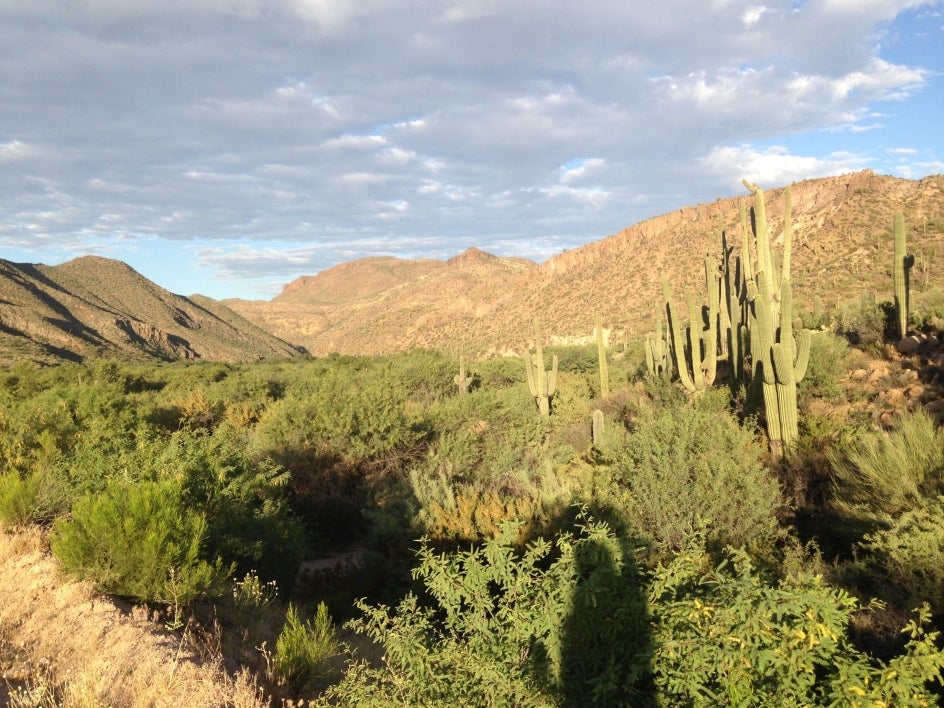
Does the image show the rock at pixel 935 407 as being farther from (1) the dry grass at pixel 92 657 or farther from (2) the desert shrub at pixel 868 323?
(1) the dry grass at pixel 92 657

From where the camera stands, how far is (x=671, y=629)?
12.4ft

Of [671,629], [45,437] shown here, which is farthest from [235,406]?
[671,629]

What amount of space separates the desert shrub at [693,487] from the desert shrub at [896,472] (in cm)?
96

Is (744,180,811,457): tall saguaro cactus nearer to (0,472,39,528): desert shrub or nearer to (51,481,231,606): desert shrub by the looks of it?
(51,481,231,606): desert shrub

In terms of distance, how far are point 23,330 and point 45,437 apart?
53.3m

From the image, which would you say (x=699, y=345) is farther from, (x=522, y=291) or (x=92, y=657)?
(x=522, y=291)

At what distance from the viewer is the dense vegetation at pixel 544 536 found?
373 centimetres

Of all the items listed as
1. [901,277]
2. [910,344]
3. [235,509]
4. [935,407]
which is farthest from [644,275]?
[235,509]

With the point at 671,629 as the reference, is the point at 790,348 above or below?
above

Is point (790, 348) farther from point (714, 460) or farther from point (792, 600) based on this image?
point (792, 600)

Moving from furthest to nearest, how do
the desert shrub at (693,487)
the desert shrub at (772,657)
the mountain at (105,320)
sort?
the mountain at (105,320) < the desert shrub at (693,487) < the desert shrub at (772,657)

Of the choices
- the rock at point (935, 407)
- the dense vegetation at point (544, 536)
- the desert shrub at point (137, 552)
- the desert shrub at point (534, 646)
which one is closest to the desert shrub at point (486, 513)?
the dense vegetation at point (544, 536)

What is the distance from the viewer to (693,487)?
852cm

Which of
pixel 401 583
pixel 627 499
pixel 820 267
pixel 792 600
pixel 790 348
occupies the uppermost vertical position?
pixel 820 267
